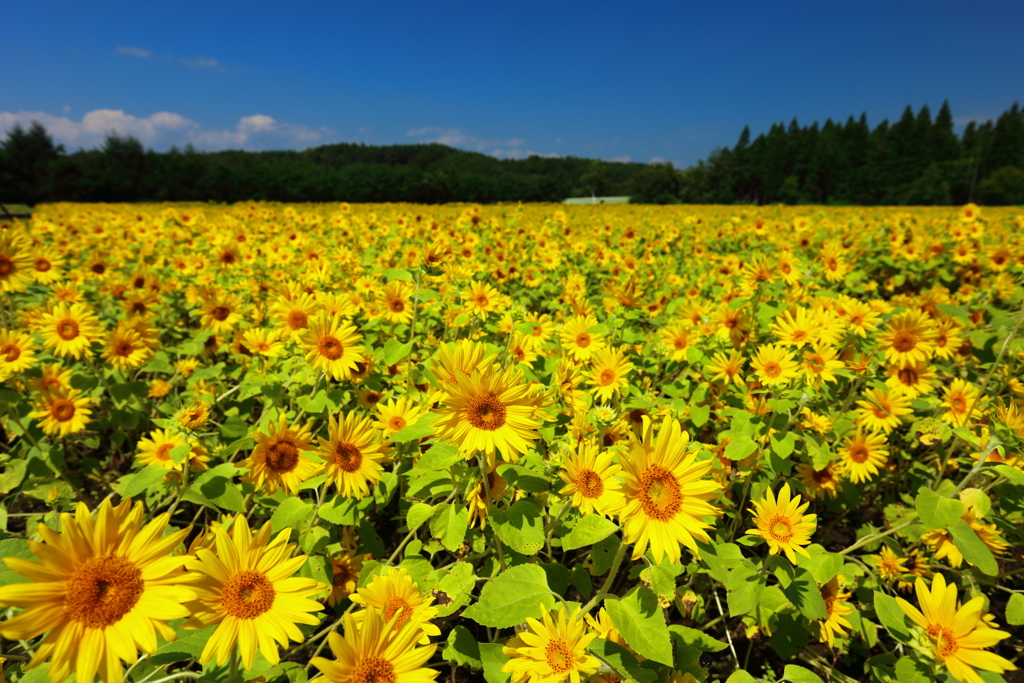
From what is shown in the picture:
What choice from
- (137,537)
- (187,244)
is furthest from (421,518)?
(187,244)

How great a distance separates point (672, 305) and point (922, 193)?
6248cm

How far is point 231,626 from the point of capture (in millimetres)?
1155

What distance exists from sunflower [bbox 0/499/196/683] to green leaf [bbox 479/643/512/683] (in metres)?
0.87

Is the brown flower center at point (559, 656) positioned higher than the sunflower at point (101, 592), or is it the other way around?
the sunflower at point (101, 592)

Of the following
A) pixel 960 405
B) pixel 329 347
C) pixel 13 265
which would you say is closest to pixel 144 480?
pixel 329 347

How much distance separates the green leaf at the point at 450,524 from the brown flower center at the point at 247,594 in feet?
1.68

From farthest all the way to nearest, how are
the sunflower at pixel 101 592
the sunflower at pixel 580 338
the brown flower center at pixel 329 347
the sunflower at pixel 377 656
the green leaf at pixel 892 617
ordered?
the sunflower at pixel 580 338, the brown flower center at pixel 329 347, the green leaf at pixel 892 617, the sunflower at pixel 377 656, the sunflower at pixel 101 592

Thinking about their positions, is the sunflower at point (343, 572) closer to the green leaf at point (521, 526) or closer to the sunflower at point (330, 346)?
the sunflower at point (330, 346)

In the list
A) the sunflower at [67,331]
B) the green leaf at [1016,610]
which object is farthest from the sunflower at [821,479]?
the sunflower at [67,331]

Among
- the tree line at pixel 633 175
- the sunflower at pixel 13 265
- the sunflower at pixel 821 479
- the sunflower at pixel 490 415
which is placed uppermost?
the tree line at pixel 633 175

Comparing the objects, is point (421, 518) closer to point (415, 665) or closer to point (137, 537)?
point (415, 665)

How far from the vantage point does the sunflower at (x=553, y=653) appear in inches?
48.4

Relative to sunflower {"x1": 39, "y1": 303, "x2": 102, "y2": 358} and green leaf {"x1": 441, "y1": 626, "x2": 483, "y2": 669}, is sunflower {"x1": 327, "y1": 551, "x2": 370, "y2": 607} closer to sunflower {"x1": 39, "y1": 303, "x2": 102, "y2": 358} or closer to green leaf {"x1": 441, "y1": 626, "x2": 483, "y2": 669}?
green leaf {"x1": 441, "y1": 626, "x2": 483, "y2": 669}

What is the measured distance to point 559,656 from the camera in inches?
50.4
